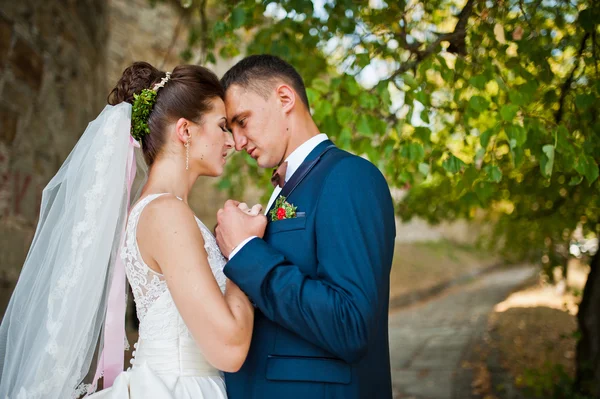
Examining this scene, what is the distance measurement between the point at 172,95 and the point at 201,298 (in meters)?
0.85

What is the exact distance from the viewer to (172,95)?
92.6 inches

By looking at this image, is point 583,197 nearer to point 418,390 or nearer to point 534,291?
point 418,390

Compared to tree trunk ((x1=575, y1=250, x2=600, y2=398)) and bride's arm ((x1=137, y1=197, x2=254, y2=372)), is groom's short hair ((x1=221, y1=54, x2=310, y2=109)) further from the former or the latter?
tree trunk ((x1=575, y1=250, x2=600, y2=398))

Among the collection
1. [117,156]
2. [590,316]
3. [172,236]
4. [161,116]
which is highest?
[161,116]

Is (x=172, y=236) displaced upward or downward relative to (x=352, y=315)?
upward

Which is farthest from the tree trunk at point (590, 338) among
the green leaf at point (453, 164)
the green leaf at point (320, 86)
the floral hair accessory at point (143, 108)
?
the floral hair accessory at point (143, 108)

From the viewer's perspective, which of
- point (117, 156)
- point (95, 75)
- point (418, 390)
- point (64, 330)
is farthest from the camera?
point (418, 390)

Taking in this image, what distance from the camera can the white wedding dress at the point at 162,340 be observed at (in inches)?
85.5

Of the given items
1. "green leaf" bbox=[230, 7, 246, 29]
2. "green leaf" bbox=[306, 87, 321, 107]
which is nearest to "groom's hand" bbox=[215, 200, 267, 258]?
"green leaf" bbox=[306, 87, 321, 107]

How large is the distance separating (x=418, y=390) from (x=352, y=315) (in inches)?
212

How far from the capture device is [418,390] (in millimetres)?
6734

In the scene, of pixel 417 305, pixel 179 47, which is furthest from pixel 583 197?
pixel 417 305

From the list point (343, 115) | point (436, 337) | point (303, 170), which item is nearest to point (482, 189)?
point (343, 115)

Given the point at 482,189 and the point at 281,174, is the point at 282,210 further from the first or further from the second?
the point at 482,189
